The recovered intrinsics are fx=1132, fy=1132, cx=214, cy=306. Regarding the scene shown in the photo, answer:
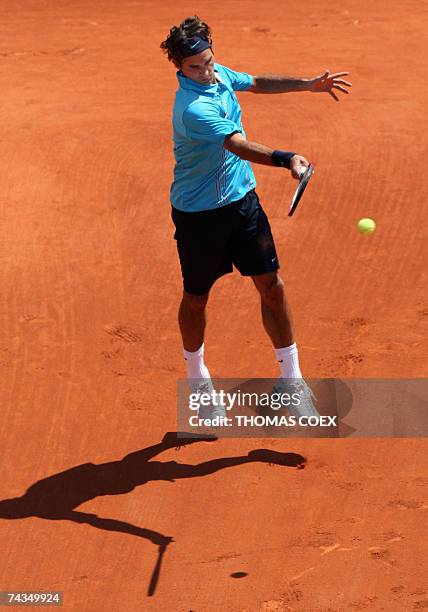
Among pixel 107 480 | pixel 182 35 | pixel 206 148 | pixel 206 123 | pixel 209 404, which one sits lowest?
pixel 107 480

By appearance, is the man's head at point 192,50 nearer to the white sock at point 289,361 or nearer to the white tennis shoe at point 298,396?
the white sock at point 289,361

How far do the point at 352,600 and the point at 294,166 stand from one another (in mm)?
2316

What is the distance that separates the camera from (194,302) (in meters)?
7.20

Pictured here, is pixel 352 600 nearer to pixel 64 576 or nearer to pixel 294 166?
pixel 64 576

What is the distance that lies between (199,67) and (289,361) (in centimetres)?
195

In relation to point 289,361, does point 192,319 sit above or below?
above

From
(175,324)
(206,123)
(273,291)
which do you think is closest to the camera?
(206,123)

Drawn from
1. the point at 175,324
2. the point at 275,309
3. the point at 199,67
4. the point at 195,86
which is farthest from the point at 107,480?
the point at 199,67

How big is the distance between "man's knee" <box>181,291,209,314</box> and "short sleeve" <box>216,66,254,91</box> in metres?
1.32

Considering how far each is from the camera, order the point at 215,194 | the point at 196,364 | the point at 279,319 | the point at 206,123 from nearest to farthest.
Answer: the point at 206,123 < the point at 215,194 < the point at 279,319 < the point at 196,364

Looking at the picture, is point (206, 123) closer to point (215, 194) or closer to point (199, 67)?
point (199, 67)

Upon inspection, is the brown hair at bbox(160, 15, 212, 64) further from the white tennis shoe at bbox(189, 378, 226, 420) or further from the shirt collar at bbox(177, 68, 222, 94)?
the white tennis shoe at bbox(189, 378, 226, 420)

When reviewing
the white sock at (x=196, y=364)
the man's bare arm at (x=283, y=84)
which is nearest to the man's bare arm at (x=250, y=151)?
the man's bare arm at (x=283, y=84)

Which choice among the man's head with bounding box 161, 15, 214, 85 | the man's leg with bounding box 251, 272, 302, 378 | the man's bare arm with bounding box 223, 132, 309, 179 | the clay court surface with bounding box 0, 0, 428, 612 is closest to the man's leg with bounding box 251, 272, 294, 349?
the man's leg with bounding box 251, 272, 302, 378
